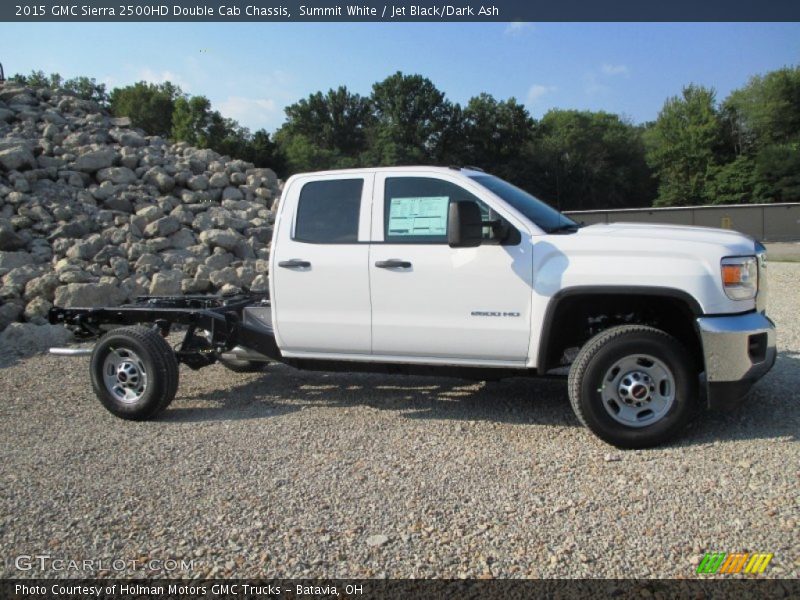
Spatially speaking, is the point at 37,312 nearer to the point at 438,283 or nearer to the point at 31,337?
the point at 31,337

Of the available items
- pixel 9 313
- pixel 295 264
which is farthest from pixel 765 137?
pixel 295 264

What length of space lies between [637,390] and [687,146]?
6632cm

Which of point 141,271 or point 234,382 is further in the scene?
point 141,271

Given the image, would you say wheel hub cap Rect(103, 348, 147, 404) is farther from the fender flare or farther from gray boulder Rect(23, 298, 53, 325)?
gray boulder Rect(23, 298, 53, 325)

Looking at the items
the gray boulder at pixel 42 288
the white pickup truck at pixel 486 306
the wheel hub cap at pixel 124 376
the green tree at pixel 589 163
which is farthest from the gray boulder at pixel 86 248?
the green tree at pixel 589 163

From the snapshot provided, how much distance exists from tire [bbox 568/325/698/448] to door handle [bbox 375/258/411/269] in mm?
1513

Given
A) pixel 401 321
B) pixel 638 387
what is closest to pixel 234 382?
pixel 401 321

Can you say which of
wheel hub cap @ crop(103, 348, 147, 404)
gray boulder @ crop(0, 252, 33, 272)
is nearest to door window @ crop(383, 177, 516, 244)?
wheel hub cap @ crop(103, 348, 147, 404)

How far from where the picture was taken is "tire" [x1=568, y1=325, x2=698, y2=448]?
5.05m

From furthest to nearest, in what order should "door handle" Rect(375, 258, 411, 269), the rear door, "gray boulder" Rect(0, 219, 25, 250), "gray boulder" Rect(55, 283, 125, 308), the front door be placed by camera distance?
"gray boulder" Rect(0, 219, 25, 250) < "gray boulder" Rect(55, 283, 125, 308) < the rear door < "door handle" Rect(375, 258, 411, 269) < the front door

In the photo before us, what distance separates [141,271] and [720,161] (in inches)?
2501

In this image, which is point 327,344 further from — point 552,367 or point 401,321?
point 552,367

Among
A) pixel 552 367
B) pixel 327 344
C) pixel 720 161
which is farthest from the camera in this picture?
pixel 720 161

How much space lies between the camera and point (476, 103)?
216 feet
